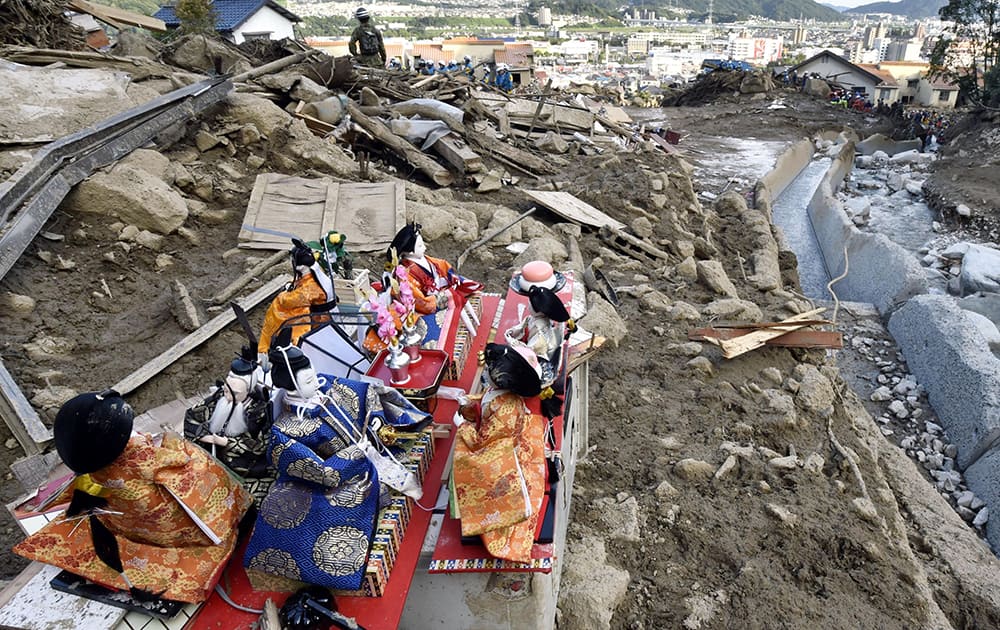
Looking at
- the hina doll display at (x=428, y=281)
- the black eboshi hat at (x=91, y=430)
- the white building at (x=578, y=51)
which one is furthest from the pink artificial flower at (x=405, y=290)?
the white building at (x=578, y=51)

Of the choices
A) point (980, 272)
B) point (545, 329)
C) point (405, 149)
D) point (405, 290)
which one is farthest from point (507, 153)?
point (980, 272)

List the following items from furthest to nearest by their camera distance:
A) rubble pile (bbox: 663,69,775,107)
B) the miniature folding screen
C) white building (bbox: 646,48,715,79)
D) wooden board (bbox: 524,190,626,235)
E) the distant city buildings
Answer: white building (bbox: 646,48,715,79) → the distant city buildings → rubble pile (bbox: 663,69,775,107) → wooden board (bbox: 524,190,626,235) → the miniature folding screen

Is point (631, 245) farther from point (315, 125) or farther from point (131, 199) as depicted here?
point (131, 199)

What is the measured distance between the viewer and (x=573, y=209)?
9930 mm

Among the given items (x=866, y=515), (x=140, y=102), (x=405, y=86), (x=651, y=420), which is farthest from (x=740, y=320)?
(x=405, y=86)

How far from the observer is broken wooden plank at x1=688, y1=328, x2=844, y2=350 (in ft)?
22.7

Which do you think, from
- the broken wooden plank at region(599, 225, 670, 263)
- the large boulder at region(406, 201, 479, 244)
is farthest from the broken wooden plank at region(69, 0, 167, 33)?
the broken wooden plank at region(599, 225, 670, 263)

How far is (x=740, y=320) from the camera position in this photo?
7590mm

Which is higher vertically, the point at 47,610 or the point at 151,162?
the point at 151,162

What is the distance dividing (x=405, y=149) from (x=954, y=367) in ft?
29.9

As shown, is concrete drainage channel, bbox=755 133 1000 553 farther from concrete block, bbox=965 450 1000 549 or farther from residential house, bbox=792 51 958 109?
residential house, bbox=792 51 958 109

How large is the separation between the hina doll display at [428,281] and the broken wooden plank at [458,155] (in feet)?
19.0

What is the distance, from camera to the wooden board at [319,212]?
7.48 meters

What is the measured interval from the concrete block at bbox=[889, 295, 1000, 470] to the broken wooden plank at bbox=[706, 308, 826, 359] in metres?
2.37
